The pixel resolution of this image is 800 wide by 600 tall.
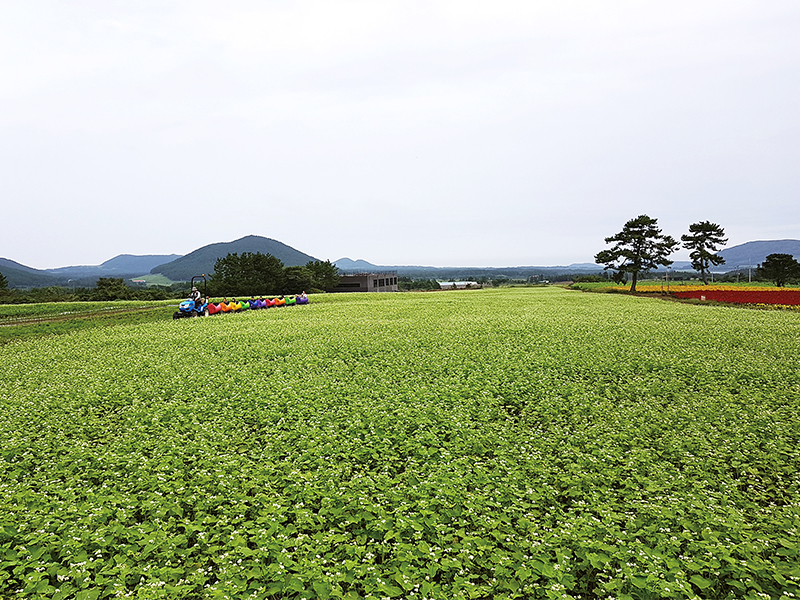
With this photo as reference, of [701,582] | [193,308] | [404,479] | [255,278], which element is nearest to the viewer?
[701,582]

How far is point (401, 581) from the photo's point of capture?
14.0 feet

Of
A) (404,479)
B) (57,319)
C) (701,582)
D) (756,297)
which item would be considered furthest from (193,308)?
(756,297)

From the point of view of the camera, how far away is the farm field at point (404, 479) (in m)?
4.39

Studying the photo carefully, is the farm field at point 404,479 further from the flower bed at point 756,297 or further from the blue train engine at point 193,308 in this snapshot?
the flower bed at point 756,297

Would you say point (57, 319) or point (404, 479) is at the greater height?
point (57, 319)

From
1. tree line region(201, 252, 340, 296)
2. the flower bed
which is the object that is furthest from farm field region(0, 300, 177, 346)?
the flower bed

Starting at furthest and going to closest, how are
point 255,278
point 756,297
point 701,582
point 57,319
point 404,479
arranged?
point 255,278
point 756,297
point 57,319
point 404,479
point 701,582

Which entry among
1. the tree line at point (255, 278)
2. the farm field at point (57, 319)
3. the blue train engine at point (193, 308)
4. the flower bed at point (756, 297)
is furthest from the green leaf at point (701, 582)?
the tree line at point (255, 278)

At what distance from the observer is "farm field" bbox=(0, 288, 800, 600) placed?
4.39 meters

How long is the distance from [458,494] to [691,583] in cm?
272

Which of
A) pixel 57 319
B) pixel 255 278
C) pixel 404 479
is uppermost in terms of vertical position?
pixel 255 278

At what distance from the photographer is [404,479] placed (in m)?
6.40

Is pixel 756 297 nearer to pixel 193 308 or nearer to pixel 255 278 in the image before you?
pixel 193 308

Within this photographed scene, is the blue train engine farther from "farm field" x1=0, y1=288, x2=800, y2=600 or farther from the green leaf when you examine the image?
the green leaf
